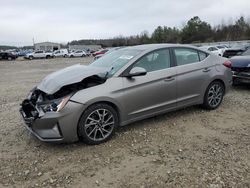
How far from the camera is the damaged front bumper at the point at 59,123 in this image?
3.72 metres

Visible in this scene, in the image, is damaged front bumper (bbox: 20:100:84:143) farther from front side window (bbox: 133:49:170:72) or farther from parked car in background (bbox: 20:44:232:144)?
front side window (bbox: 133:49:170:72)

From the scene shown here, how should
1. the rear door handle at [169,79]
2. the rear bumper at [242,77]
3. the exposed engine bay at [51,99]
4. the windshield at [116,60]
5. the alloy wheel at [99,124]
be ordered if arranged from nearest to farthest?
the exposed engine bay at [51,99], the alloy wheel at [99,124], the windshield at [116,60], the rear door handle at [169,79], the rear bumper at [242,77]

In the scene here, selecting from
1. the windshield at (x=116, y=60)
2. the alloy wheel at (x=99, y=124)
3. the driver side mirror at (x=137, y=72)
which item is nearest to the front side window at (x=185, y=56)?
the windshield at (x=116, y=60)

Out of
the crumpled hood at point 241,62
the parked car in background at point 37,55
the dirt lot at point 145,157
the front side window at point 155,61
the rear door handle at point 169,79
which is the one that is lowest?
the dirt lot at point 145,157

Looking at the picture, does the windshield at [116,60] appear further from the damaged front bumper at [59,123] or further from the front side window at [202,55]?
the front side window at [202,55]

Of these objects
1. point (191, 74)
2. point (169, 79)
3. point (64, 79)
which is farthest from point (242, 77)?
point (64, 79)

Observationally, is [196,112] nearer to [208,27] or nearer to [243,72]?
[243,72]

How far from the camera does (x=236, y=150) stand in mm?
3773

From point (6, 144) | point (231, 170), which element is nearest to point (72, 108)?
point (6, 144)

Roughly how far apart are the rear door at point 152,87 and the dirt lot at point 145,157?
0.40m

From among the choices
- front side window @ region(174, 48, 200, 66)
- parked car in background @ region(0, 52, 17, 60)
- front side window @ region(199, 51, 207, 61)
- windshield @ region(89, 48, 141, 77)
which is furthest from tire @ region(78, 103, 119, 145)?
parked car in background @ region(0, 52, 17, 60)

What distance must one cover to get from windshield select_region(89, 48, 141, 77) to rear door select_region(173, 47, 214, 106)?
2.95ft

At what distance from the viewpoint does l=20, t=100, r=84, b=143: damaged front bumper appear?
3725 millimetres

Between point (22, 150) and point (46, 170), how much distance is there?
821 millimetres
